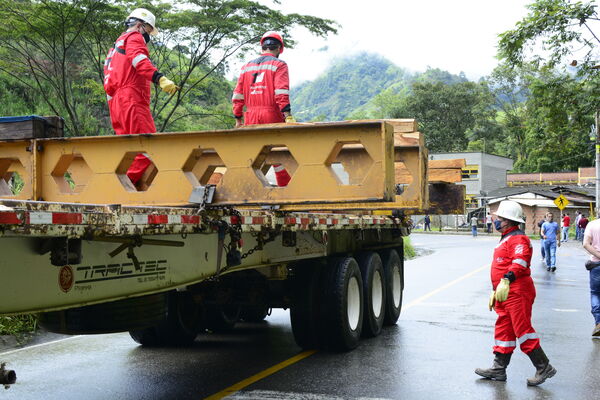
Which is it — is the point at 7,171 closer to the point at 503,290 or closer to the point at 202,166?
the point at 202,166

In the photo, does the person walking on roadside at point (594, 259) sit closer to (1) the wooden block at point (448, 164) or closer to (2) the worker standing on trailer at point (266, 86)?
(1) the wooden block at point (448, 164)

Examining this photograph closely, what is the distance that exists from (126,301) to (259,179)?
1.32 metres

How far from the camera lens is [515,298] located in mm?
7176

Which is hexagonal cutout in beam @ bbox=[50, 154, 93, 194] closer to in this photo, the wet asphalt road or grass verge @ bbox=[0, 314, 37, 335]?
the wet asphalt road

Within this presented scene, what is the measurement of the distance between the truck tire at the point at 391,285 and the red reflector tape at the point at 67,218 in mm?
7322

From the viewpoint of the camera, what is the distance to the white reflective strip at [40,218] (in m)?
3.39

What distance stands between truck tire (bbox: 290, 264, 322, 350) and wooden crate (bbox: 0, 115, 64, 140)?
10.3 ft

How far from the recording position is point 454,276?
19906 mm

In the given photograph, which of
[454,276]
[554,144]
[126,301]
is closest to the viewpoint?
[126,301]

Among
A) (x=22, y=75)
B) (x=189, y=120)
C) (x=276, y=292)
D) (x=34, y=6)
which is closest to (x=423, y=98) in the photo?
(x=189, y=120)

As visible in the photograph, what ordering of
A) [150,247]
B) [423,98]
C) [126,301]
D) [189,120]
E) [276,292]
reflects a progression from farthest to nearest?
1. [423,98]
2. [189,120]
3. [276,292]
4. [126,301]
5. [150,247]

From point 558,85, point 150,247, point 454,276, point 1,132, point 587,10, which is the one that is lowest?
point 454,276

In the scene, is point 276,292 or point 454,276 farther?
point 454,276

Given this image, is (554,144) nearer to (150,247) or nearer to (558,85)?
(558,85)
